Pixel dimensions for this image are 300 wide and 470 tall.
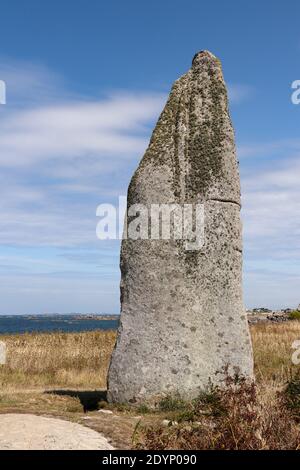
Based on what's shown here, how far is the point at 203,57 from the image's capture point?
459 inches

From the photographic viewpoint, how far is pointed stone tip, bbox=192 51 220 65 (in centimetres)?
1162

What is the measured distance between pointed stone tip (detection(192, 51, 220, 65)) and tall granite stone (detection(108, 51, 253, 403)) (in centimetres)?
109

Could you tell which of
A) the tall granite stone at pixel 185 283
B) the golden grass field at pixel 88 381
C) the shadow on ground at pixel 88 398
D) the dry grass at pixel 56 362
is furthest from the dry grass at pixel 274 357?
the dry grass at pixel 56 362

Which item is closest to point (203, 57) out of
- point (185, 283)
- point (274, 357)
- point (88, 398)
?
point (185, 283)

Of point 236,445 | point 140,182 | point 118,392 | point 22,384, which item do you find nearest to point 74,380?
point 22,384

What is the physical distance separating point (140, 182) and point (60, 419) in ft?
14.0

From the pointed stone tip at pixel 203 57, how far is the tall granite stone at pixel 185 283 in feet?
3.57

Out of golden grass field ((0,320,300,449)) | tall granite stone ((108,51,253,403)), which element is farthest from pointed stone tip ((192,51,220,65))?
golden grass field ((0,320,300,449))

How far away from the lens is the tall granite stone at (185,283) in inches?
399

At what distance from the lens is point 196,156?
10.9 m

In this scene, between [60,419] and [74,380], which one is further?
[74,380]

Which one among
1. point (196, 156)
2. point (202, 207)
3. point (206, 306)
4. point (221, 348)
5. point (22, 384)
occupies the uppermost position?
point (196, 156)

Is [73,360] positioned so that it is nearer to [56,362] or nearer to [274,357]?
[56,362]
